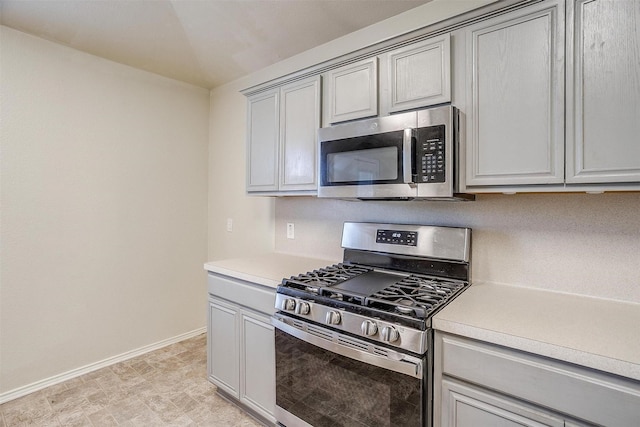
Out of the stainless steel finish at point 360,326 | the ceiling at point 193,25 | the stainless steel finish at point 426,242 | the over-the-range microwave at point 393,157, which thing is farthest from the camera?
the ceiling at point 193,25

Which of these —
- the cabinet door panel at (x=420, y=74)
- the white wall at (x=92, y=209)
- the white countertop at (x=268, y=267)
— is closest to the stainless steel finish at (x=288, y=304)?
the white countertop at (x=268, y=267)

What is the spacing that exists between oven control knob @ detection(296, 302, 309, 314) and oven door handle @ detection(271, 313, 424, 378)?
57 mm

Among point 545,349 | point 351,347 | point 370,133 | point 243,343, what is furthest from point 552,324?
point 243,343

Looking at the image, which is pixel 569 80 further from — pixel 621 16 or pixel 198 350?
pixel 198 350

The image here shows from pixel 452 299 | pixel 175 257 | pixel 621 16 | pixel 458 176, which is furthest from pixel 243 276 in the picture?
pixel 621 16

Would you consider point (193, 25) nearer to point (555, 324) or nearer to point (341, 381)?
point (341, 381)

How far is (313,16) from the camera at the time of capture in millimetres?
2062

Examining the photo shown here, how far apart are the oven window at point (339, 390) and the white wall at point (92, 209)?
5.87 feet

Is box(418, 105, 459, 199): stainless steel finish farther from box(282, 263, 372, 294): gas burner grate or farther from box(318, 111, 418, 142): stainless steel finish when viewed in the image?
box(282, 263, 372, 294): gas burner grate

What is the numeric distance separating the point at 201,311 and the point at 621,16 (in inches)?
140

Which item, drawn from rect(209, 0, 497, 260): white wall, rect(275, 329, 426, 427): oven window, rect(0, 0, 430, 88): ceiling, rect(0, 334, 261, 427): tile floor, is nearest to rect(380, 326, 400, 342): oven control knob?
rect(275, 329, 426, 427): oven window

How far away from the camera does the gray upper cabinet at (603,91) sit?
112 centimetres

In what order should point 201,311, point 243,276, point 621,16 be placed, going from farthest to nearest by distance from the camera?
point 201,311 < point 243,276 < point 621,16

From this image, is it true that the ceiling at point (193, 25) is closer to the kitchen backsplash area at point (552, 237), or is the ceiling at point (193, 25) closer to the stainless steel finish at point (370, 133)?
the stainless steel finish at point (370, 133)
